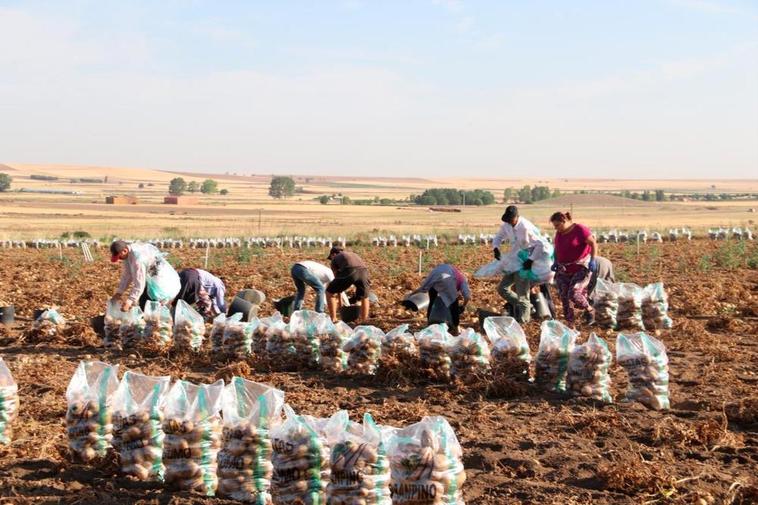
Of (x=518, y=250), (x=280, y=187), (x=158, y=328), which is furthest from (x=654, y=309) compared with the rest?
(x=280, y=187)

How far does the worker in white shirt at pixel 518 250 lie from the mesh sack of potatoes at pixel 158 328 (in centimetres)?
358

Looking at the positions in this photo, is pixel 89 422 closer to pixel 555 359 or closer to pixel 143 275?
pixel 555 359

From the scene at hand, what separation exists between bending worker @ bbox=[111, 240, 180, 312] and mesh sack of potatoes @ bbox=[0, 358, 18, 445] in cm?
320

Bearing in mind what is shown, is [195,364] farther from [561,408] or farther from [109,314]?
[561,408]

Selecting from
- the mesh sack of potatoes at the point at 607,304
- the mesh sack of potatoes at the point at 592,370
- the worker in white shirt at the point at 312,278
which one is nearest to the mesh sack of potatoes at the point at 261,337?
the worker in white shirt at the point at 312,278

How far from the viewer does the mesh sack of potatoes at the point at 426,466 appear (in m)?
4.19

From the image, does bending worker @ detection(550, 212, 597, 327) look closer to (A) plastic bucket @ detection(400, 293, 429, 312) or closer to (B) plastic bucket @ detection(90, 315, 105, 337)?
(A) plastic bucket @ detection(400, 293, 429, 312)

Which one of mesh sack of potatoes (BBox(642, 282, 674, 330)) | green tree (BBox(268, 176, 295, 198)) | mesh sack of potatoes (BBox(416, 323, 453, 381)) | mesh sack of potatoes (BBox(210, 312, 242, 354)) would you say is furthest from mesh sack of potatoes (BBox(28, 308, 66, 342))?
green tree (BBox(268, 176, 295, 198))

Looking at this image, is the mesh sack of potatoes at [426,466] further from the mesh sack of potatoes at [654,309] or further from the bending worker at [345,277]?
the mesh sack of potatoes at [654,309]

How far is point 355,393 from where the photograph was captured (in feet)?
24.1

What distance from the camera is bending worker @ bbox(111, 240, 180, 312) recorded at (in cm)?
908

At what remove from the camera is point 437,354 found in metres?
7.64

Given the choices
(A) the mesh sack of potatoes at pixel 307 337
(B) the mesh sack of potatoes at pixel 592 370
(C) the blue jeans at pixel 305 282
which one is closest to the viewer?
(B) the mesh sack of potatoes at pixel 592 370

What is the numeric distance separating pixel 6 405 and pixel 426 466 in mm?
2986
